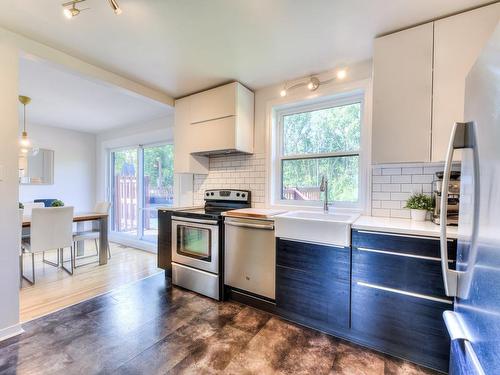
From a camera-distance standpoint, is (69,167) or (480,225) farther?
(69,167)

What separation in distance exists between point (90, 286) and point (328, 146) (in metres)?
3.09

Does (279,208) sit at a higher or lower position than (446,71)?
lower

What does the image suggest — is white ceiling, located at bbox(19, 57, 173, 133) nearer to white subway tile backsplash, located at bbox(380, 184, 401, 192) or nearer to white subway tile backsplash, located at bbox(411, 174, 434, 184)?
white subway tile backsplash, located at bbox(380, 184, 401, 192)

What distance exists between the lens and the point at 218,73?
8.05 feet

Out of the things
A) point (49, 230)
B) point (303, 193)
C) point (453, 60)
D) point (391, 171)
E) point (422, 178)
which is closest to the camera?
point (453, 60)

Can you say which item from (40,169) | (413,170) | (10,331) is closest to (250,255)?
(413,170)

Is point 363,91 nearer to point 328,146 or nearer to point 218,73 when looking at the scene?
point 328,146

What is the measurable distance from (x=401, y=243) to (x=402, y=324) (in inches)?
20.8

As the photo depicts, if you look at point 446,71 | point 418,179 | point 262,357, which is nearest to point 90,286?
point 262,357

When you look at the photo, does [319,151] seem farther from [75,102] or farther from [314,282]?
[75,102]

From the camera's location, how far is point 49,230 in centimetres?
292

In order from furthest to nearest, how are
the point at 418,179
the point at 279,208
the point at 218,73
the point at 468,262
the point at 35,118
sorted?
the point at 35,118
the point at 279,208
the point at 218,73
the point at 418,179
the point at 468,262

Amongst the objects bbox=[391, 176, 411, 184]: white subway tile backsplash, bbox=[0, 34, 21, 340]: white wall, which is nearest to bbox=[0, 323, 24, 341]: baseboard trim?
bbox=[0, 34, 21, 340]: white wall

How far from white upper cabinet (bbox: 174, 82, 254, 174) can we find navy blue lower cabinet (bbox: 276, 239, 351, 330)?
1299 mm
